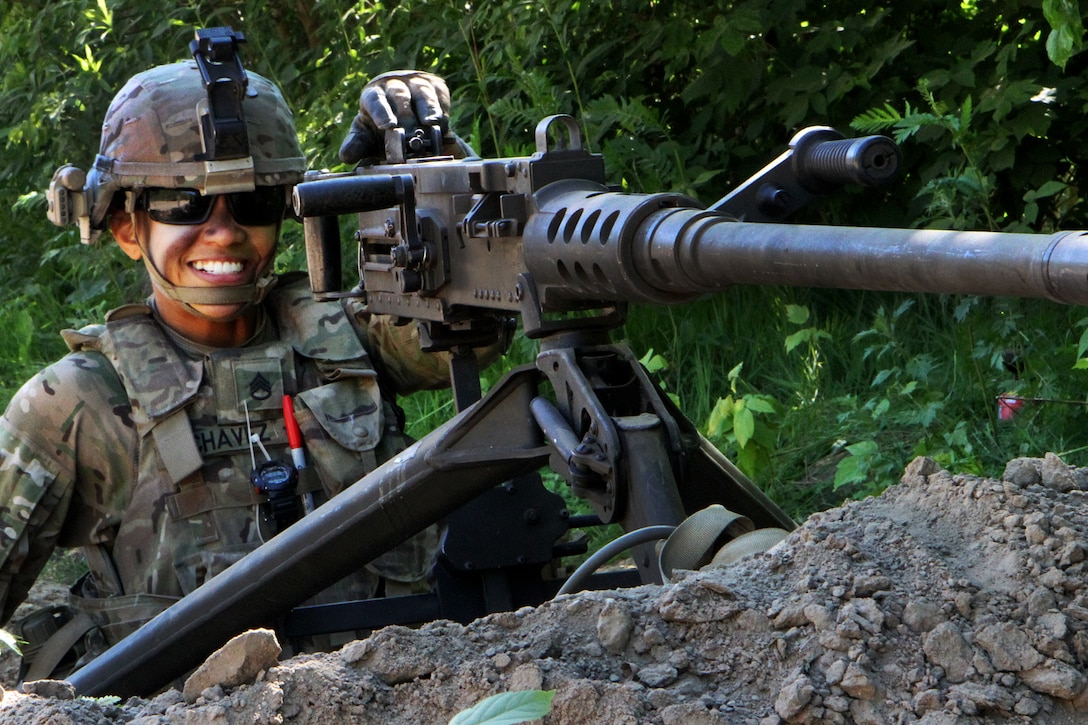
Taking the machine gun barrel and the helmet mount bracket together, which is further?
the helmet mount bracket

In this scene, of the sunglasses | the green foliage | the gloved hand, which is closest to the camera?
the green foliage

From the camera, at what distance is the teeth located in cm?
358

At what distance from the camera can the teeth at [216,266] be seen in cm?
358

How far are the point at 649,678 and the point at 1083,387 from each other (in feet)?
8.43

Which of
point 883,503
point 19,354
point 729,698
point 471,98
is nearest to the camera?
point 729,698

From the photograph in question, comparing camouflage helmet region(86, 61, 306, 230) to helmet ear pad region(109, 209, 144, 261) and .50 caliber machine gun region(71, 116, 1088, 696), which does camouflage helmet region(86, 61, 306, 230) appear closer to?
helmet ear pad region(109, 209, 144, 261)

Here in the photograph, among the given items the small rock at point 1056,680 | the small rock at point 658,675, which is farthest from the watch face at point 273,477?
the small rock at point 1056,680

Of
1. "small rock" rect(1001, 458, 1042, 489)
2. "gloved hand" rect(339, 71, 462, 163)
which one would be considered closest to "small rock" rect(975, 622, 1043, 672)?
"small rock" rect(1001, 458, 1042, 489)

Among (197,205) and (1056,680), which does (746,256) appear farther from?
(197,205)

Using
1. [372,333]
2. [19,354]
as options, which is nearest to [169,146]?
[372,333]

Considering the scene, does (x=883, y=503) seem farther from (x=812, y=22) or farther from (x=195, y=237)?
(x=812, y=22)

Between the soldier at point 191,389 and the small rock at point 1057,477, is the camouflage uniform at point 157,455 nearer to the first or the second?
the soldier at point 191,389

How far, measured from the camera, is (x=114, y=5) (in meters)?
5.83

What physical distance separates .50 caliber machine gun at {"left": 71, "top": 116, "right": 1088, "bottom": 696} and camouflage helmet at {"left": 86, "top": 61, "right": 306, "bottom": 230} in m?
0.33
